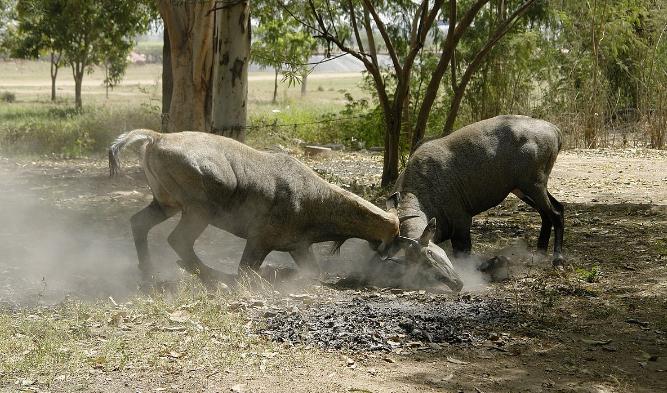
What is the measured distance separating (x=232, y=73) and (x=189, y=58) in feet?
3.58

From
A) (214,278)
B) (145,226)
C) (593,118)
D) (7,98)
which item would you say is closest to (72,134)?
(593,118)

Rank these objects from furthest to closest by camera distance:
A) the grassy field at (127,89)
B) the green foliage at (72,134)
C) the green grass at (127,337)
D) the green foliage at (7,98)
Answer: the grassy field at (127,89) < the green foliage at (7,98) < the green foliage at (72,134) < the green grass at (127,337)

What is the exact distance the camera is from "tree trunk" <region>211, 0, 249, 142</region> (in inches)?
500

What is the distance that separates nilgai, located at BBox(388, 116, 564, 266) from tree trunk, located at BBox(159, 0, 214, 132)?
396 cm

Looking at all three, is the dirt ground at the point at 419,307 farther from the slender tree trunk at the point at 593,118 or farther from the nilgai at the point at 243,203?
the slender tree trunk at the point at 593,118

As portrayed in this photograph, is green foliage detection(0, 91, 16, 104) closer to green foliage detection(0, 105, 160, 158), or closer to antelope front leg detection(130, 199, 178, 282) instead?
green foliage detection(0, 105, 160, 158)

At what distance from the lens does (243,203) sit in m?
7.97

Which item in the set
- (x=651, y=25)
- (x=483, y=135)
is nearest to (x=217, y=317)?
(x=483, y=135)

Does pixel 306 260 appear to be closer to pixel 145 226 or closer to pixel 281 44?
pixel 145 226

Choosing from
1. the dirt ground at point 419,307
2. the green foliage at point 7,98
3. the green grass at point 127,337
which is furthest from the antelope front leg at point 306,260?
the green foliage at point 7,98

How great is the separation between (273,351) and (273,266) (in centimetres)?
264

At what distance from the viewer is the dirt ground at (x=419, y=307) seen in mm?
5480

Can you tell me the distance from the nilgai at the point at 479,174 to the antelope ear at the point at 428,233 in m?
0.83

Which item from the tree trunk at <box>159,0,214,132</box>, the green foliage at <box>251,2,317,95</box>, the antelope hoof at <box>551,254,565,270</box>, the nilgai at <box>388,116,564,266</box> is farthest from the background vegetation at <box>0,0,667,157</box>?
the antelope hoof at <box>551,254,565,270</box>
